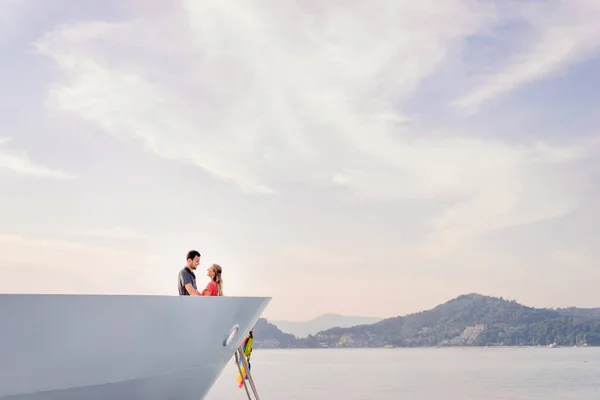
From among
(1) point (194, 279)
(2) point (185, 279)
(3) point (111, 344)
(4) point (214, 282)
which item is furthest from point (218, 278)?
(3) point (111, 344)

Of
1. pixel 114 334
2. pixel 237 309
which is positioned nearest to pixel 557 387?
pixel 237 309

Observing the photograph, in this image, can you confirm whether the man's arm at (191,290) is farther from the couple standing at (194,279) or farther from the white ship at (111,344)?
the white ship at (111,344)

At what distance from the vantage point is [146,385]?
6469 millimetres

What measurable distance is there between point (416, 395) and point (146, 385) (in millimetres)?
14350

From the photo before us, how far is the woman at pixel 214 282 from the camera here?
24.3ft

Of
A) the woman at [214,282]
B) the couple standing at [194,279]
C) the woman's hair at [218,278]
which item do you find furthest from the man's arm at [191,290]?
the woman's hair at [218,278]

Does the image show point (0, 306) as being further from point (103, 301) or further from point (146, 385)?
point (146, 385)

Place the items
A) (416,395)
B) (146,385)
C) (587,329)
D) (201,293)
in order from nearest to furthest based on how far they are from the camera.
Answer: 1. (146,385)
2. (201,293)
3. (416,395)
4. (587,329)

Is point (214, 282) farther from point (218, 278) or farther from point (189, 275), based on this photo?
point (189, 275)

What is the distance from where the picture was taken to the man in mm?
7270

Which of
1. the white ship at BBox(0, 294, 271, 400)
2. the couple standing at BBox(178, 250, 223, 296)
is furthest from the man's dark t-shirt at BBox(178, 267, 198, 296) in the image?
the white ship at BBox(0, 294, 271, 400)

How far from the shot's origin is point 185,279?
24.0ft

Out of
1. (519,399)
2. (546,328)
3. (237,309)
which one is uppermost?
(546,328)

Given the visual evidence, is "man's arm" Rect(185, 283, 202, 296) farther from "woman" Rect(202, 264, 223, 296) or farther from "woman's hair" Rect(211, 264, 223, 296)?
"woman's hair" Rect(211, 264, 223, 296)
